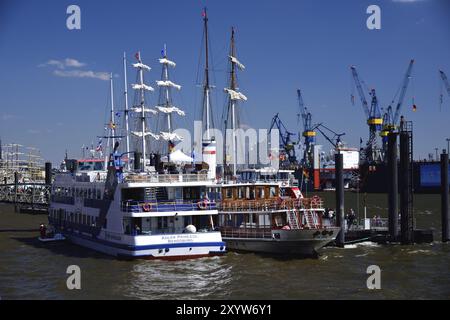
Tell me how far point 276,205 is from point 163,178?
8.57 meters

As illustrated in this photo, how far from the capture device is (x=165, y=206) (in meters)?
39.2

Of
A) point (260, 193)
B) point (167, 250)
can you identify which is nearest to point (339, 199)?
point (260, 193)

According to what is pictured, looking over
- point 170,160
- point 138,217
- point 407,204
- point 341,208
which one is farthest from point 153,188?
point 407,204

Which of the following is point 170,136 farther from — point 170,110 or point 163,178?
point 163,178

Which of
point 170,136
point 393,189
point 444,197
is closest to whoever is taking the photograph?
point 393,189

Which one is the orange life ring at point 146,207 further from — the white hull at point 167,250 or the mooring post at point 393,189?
the mooring post at point 393,189

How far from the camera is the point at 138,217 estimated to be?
38844mm

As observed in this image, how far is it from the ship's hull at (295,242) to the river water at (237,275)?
1.02 metres

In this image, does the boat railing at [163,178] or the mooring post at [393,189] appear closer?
the boat railing at [163,178]

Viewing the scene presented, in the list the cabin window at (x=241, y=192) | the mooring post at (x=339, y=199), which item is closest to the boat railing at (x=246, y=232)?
the cabin window at (x=241, y=192)

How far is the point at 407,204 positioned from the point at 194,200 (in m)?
16.9

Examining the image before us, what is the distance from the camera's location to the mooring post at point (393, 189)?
148 ft

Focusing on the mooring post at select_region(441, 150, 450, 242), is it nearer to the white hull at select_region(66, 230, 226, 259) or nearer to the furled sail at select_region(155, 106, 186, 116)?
the white hull at select_region(66, 230, 226, 259)
